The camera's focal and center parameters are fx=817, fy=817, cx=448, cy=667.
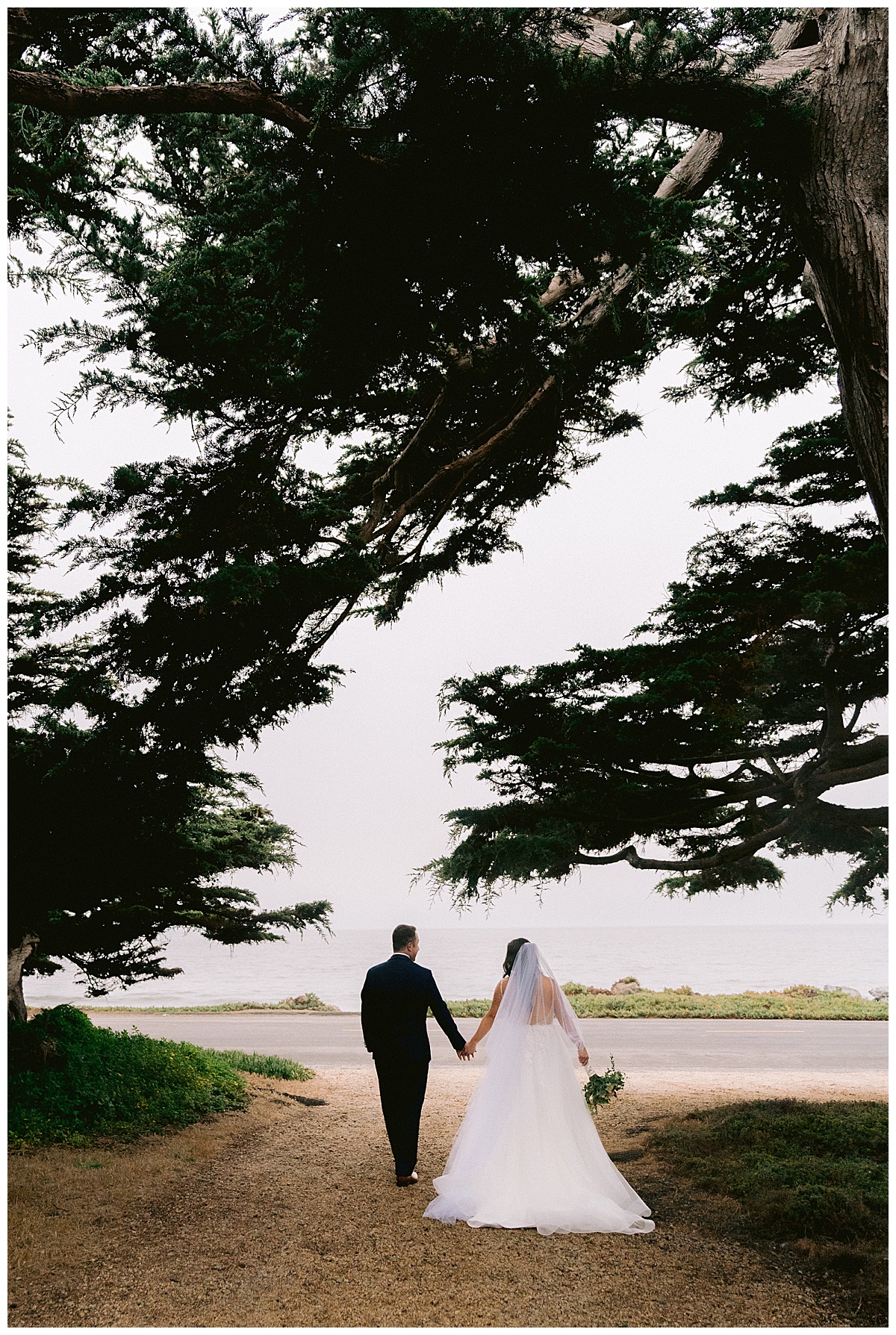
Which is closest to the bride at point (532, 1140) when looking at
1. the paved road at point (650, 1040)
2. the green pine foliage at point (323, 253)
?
the green pine foliage at point (323, 253)

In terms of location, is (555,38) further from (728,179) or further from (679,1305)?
(679,1305)

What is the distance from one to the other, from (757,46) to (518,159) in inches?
66.0

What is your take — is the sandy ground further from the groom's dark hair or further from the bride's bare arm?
the groom's dark hair

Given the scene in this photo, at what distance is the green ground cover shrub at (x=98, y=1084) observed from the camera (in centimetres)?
781

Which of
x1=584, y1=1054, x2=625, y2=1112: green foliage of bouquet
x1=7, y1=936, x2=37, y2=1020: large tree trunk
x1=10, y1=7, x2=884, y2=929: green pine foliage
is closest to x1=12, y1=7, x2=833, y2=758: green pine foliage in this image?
x1=10, y1=7, x2=884, y2=929: green pine foliage

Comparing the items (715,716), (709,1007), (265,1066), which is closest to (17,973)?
(265,1066)

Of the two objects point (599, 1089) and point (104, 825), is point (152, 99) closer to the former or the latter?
point (104, 825)

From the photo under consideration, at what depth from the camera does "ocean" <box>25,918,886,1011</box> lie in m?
44.6

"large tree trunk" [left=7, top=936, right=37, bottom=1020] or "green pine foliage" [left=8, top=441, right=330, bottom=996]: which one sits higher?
"green pine foliage" [left=8, top=441, right=330, bottom=996]

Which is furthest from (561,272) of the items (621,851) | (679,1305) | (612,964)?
(612,964)

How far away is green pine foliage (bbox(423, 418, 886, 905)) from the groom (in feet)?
5.46

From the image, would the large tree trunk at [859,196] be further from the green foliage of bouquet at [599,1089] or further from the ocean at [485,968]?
the ocean at [485,968]

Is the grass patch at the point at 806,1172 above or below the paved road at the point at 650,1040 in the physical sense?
above

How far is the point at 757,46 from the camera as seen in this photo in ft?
15.8
